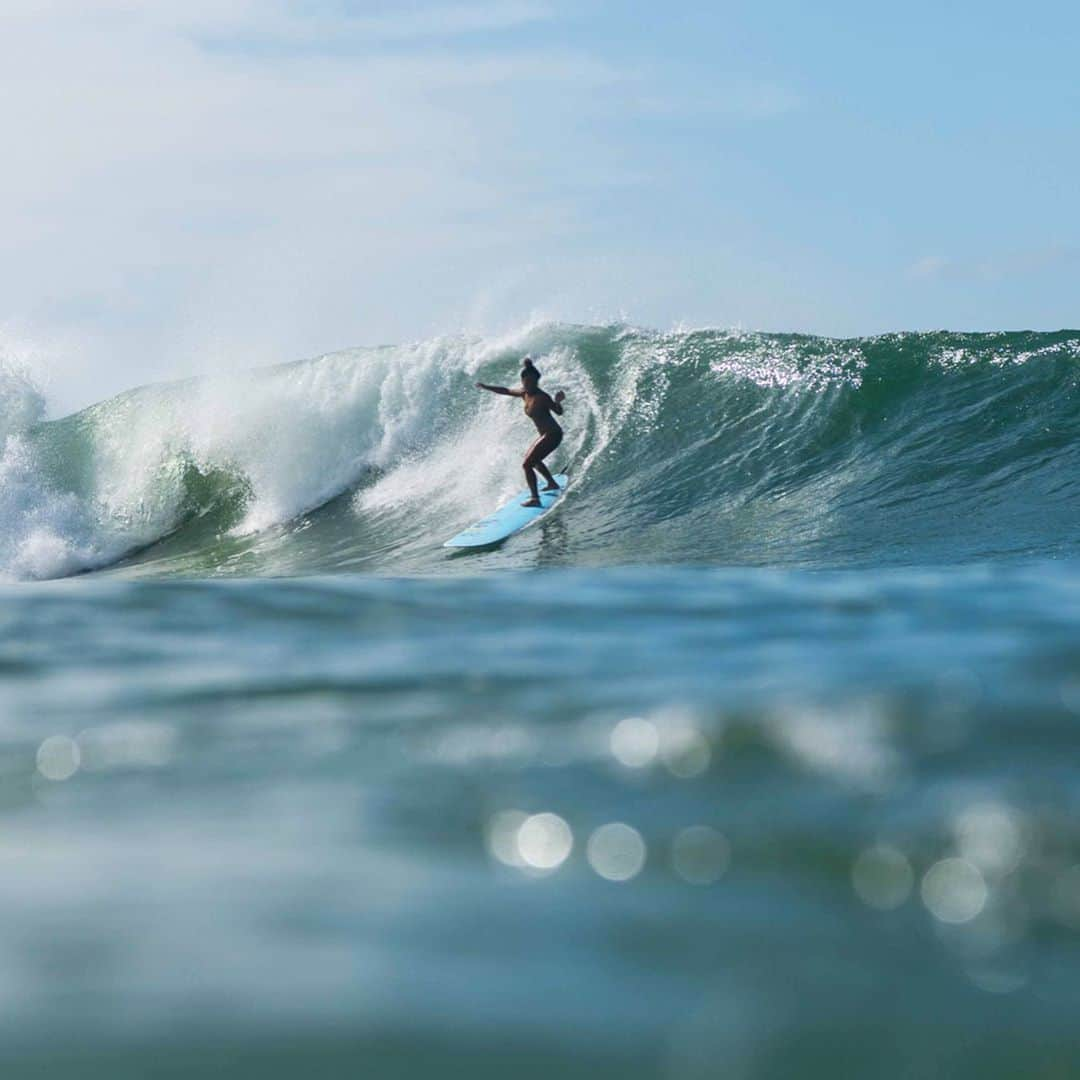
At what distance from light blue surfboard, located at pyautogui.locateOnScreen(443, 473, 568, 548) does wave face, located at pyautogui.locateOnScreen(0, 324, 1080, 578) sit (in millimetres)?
249

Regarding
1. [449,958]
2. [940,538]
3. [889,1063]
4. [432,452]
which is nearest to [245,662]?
[449,958]

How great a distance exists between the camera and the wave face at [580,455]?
1281 centimetres

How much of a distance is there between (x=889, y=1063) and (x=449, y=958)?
624 mm

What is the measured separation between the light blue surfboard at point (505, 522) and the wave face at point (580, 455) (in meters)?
0.25

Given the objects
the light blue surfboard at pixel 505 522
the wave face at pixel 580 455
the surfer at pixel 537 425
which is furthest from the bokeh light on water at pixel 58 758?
the surfer at pixel 537 425

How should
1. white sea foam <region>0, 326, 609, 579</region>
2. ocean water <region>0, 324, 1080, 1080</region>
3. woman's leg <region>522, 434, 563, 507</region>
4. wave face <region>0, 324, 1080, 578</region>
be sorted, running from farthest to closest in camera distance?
white sea foam <region>0, 326, 609, 579</region>
woman's leg <region>522, 434, 563, 507</region>
wave face <region>0, 324, 1080, 578</region>
ocean water <region>0, 324, 1080, 1080</region>

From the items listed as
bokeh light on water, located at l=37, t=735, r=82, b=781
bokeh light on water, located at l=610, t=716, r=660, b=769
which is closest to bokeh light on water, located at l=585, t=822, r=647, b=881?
bokeh light on water, located at l=610, t=716, r=660, b=769

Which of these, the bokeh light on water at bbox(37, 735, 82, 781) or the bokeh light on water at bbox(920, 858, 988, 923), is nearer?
the bokeh light on water at bbox(920, 858, 988, 923)

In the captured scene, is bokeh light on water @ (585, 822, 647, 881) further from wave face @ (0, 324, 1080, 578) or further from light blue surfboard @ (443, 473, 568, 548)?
light blue surfboard @ (443, 473, 568, 548)

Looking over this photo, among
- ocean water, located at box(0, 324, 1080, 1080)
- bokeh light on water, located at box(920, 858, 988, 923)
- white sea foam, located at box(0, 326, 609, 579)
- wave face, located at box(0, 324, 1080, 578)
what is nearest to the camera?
ocean water, located at box(0, 324, 1080, 1080)

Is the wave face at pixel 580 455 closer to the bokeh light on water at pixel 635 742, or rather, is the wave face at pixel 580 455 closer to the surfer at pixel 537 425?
the surfer at pixel 537 425

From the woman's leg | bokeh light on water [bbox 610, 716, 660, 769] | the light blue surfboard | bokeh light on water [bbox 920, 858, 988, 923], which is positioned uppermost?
the woman's leg

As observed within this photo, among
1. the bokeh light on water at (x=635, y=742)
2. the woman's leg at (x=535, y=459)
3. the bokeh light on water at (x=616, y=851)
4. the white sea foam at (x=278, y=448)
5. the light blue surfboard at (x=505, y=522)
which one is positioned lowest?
the bokeh light on water at (x=616, y=851)

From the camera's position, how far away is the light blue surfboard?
1282 cm
